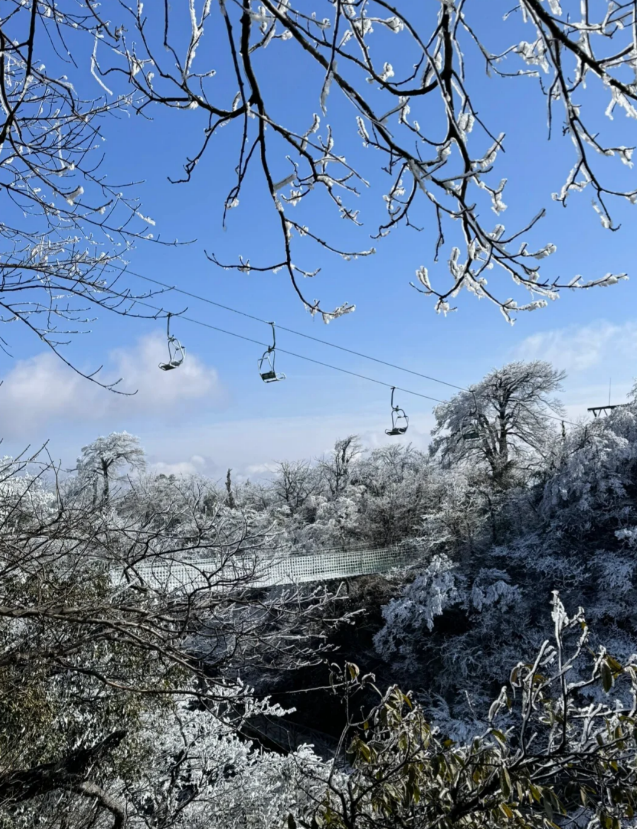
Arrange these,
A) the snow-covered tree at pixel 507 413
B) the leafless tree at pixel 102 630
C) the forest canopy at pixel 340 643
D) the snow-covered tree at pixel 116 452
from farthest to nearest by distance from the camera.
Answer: the snow-covered tree at pixel 116 452, the snow-covered tree at pixel 507 413, the leafless tree at pixel 102 630, the forest canopy at pixel 340 643

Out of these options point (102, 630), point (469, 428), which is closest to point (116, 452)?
point (469, 428)

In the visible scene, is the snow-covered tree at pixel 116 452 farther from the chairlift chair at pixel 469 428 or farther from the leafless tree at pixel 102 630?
the leafless tree at pixel 102 630

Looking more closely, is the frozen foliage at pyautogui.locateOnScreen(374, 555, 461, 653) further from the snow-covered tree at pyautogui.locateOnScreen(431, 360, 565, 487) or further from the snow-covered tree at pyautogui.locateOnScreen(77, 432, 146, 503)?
the snow-covered tree at pyautogui.locateOnScreen(77, 432, 146, 503)

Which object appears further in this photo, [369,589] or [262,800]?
[369,589]

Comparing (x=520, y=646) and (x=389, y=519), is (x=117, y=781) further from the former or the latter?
(x=389, y=519)

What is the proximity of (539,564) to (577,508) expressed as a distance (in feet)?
3.81

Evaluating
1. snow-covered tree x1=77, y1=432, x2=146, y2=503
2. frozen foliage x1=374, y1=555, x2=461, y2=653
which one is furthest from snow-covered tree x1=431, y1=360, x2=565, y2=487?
snow-covered tree x1=77, y1=432, x2=146, y2=503

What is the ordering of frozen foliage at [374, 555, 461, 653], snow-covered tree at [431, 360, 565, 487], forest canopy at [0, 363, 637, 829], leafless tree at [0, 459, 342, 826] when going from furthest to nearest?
snow-covered tree at [431, 360, 565, 487], frozen foliage at [374, 555, 461, 653], leafless tree at [0, 459, 342, 826], forest canopy at [0, 363, 637, 829]

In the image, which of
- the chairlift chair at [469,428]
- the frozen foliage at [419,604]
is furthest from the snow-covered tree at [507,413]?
the frozen foliage at [419,604]

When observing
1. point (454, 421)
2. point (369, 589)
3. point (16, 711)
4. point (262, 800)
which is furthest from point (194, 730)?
point (454, 421)

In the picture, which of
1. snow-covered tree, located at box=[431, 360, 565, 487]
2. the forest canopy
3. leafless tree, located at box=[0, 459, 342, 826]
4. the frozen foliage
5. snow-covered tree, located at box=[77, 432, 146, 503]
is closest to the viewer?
the forest canopy

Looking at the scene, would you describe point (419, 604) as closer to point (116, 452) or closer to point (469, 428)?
point (469, 428)

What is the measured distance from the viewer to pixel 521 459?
1405cm

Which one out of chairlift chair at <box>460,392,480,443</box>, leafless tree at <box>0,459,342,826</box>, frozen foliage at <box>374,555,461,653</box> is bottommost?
frozen foliage at <box>374,555,461,653</box>
